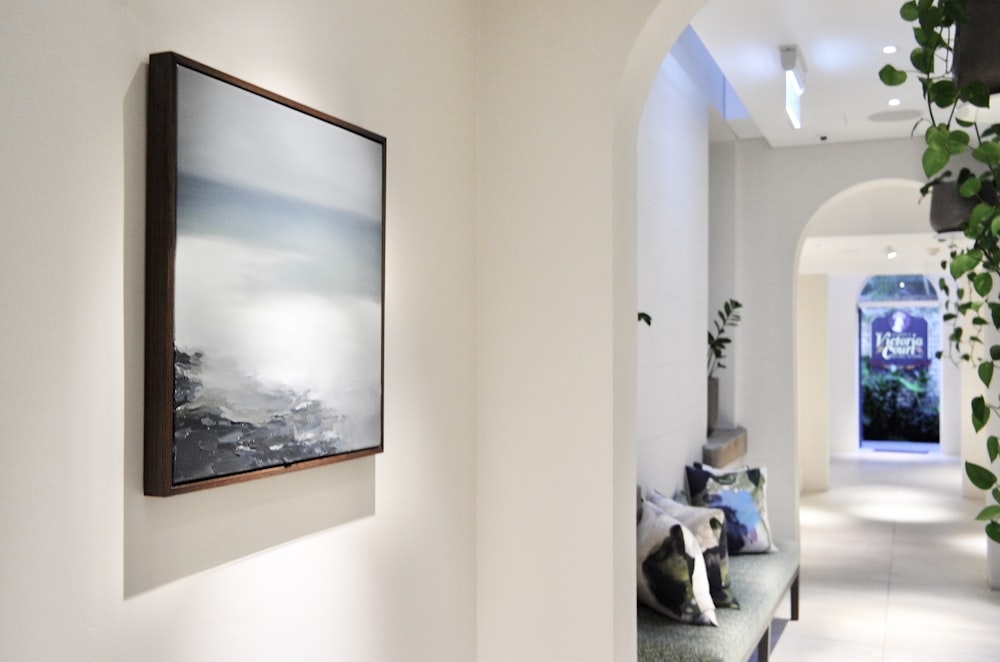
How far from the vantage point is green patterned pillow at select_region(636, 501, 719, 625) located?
342 cm

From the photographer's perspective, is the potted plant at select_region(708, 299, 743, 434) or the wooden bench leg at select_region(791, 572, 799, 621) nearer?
the wooden bench leg at select_region(791, 572, 799, 621)

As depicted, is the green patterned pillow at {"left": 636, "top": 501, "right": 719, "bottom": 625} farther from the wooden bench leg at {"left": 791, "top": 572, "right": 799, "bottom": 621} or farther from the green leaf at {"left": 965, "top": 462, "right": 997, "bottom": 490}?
the green leaf at {"left": 965, "top": 462, "right": 997, "bottom": 490}

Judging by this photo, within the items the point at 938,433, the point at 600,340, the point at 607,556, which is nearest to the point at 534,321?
the point at 600,340

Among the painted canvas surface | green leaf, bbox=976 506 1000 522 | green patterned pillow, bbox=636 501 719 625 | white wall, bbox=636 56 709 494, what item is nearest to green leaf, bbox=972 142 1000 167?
green leaf, bbox=976 506 1000 522

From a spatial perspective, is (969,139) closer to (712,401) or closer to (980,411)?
(980,411)

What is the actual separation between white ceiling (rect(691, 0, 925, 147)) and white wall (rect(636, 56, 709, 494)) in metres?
0.36

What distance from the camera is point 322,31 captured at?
1.72 metres

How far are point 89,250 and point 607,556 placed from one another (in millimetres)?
1399

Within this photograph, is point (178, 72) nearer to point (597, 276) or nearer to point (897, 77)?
point (897, 77)

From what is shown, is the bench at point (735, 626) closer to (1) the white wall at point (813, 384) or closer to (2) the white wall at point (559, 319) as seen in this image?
(2) the white wall at point (559, 319)

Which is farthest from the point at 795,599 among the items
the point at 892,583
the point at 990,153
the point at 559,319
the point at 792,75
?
the point at 990,153

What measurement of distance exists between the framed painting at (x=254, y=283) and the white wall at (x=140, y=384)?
39 millimetres

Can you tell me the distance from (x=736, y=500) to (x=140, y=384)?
12.8 ft

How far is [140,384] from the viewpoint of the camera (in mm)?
1283
